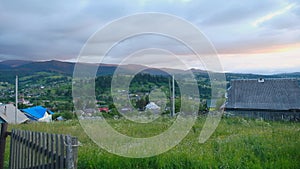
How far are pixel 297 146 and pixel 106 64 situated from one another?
421 centimetres

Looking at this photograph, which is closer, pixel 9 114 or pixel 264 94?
pixel 9 114

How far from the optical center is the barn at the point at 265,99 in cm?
2256

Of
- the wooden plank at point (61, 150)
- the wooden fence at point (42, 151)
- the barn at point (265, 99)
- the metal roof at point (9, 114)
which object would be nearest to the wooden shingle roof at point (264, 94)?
the barn at point (265, 99)

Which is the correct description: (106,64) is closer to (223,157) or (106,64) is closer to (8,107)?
(223,157)

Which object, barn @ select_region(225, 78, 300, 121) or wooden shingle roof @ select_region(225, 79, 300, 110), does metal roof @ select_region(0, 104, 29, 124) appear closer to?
barn @ select_region(225, 78, 300, 121)

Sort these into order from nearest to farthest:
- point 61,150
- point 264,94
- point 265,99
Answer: point 61,150 → point 265,99 → point 264,94

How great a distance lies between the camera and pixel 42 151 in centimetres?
391

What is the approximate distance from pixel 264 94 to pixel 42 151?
23165 mm

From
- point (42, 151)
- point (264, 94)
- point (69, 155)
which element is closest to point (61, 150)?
point (69, 155)

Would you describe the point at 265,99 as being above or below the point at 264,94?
below

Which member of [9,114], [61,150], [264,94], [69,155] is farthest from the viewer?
[264,94]

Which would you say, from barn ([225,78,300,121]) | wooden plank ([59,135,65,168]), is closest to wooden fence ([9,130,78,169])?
wooden plank ([59,135,65,168])

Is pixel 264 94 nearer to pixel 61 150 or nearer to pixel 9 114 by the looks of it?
pixel 9 114

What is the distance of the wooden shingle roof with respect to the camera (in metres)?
22.8
